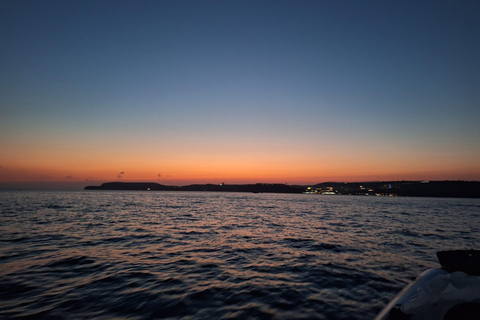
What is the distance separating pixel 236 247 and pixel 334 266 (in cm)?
653

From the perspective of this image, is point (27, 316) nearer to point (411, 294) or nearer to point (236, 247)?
point (411, 294)

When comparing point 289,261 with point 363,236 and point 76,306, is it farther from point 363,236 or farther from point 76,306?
point 363,236

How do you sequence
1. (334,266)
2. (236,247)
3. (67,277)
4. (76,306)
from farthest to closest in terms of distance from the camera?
(236,247), (334,266), (67,277), (76,306)

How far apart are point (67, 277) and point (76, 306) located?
3433 mm

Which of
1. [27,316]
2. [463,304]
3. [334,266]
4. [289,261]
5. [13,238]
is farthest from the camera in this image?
[13,238]

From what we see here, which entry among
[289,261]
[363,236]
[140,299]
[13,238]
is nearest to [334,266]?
[289,261]

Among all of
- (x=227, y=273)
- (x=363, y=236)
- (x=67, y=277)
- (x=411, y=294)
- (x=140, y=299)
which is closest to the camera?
(x=411, y=294)

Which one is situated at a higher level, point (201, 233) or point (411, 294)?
point (411, 294)

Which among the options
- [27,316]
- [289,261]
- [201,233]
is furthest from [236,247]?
[27,316]

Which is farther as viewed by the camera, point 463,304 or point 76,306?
point 76,306

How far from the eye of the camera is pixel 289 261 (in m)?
12.7

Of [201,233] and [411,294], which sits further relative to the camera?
[201,233]

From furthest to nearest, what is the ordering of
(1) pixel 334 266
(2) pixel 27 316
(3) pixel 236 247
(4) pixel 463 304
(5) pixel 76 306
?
(3) pixel 236 247 < (1) pixel 334 266 < (5) pixel 76 306 < (2) pixel 27 316 < (4) pixel 463 304

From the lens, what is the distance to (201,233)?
21.2 meters
